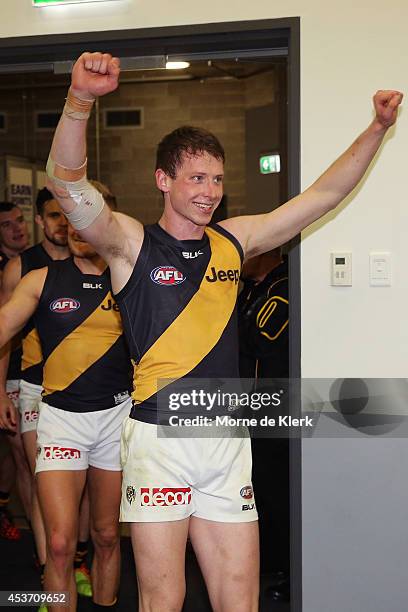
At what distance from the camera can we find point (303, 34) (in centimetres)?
310

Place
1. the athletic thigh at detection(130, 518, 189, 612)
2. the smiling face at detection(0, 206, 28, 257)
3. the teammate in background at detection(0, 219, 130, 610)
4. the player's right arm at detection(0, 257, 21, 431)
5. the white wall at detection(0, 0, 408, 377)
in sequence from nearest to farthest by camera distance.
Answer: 1. the athletic thigh at detection(130, 518, 189, 612)
2. the white wall at detection(0, 0, 408, 377)
3. the teammate in background at detection(0, 219, 130, 610)
4. the player's right arm at detection(0, 257, 21, 431)
5. the smiling face at detection(0, 206, 28, 257)

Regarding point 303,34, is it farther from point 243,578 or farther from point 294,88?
point 243,578

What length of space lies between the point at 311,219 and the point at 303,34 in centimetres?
84

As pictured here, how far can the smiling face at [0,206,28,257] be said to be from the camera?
491 centimetres

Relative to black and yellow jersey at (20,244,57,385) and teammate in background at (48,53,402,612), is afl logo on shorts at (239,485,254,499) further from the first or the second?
black and yellow jersey at (20,244,57,385)

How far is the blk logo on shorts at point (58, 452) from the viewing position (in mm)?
3092

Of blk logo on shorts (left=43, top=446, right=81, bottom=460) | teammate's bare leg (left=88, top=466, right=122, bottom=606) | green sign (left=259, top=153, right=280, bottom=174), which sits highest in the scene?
green sign (left=259, top=153, right=280, bottom=174)

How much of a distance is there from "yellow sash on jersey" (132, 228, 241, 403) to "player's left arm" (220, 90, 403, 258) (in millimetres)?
221

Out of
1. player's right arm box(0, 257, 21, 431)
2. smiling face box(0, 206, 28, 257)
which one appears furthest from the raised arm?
smiling face box(0, 206, 28, 257)

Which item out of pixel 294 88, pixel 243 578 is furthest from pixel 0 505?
pixel 294 88

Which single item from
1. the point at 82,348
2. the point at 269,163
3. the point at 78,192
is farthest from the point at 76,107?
the point at 269,163

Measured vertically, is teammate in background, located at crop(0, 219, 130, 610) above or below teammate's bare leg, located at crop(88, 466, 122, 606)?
above

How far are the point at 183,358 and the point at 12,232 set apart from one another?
2726 millimetres

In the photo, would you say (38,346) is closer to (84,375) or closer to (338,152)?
(84,375)
